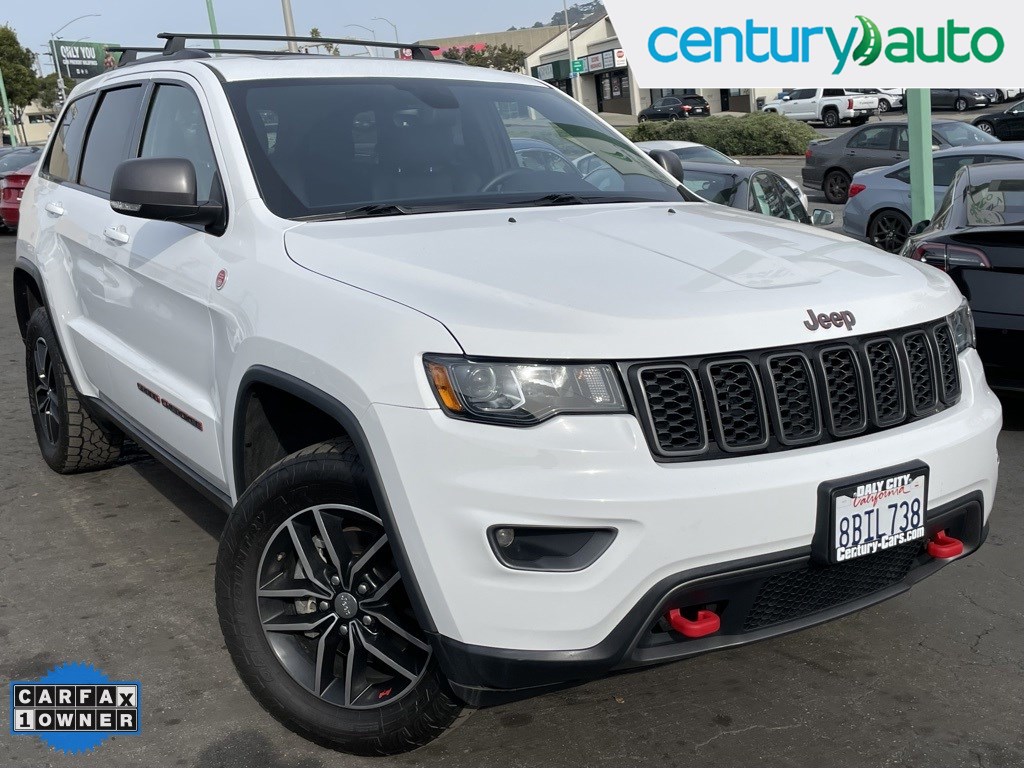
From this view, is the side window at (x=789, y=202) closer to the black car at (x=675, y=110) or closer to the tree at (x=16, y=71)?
the black car at (x=675, y=110)

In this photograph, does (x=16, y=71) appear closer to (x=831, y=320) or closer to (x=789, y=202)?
(x=789, y=202)

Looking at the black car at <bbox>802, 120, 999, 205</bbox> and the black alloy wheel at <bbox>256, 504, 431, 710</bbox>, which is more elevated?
the black alloy wheel at <bbox>256, 504, 431, 710</bbox>

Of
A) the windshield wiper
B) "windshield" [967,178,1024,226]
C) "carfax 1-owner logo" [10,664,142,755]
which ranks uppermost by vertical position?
the windshield wiper

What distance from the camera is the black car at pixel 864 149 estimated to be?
19062 mm

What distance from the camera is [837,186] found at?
20.4 m

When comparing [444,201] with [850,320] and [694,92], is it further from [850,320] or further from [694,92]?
[694,92]

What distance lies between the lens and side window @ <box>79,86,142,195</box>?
15.5 ft

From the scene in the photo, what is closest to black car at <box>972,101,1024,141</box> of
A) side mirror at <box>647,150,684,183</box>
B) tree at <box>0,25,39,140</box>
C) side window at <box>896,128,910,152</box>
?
side window at <box>896,128,910,152</box>

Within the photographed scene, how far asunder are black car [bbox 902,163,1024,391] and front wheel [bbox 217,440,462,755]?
3996 mm

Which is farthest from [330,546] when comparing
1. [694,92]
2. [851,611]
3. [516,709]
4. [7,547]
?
[694,92]

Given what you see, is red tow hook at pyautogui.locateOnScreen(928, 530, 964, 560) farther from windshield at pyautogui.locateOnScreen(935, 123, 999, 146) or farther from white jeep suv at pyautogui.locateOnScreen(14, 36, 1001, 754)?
windshield at pyautogui.locateOnScreen(935, 123, 999, 146)

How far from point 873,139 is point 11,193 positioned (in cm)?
1480

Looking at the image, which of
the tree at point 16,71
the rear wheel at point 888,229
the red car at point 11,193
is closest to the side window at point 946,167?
the rear wheel at point 888,229

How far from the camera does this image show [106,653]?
383 cm
